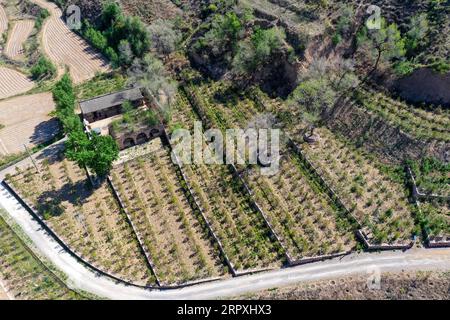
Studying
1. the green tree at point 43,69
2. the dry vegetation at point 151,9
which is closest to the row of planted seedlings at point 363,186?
the dry vegetation at point 151,9

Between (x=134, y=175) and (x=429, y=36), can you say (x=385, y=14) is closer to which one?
(x=429, y=36)

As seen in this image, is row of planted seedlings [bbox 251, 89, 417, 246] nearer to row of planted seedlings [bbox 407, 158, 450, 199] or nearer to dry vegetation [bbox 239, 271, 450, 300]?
row of planted seedlings [bbox 407, 158, 450, 199]

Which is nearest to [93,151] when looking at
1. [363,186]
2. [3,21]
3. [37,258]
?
[37,258]

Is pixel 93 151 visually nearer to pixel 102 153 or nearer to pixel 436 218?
pixel 102 153

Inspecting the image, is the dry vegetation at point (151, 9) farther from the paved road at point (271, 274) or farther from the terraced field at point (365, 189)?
the paved road at point (271, 274)

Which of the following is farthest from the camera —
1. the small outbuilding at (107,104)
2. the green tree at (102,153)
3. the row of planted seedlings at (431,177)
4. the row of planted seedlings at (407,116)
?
the small outbuilding at (107,104)

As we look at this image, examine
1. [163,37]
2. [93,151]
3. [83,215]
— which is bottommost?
[83,215]

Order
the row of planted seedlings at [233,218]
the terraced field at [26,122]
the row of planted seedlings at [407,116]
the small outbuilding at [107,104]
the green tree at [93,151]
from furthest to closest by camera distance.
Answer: the terraced field at [26,122] < the small outbuilding at [107,104] < the row of planted seedlings at [407,116] < the green tree at [93,151] < the row of planted seedlings at [233,218]
